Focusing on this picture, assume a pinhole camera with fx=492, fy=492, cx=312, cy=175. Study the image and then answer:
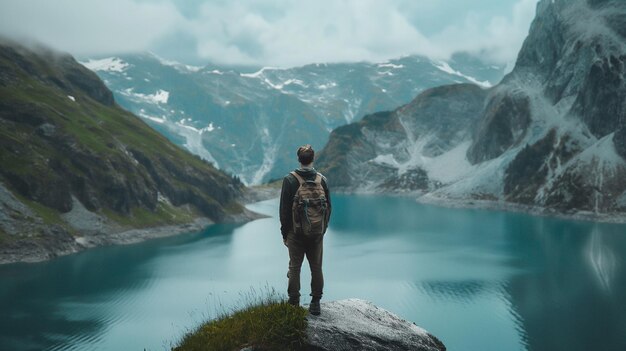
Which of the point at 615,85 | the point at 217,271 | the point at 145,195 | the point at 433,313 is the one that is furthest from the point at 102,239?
the point at 615,85

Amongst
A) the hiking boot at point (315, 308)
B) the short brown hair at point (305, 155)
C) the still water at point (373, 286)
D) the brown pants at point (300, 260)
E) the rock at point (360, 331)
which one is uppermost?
the short brown hair at point (305, 155)

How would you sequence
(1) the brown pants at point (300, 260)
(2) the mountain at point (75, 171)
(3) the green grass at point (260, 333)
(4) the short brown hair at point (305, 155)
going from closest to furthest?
(3) the green grass at point (260, 333)
(1) the brown pants at point (300, 260)
(4) the short brown hair at point (305, 155)
(2) the mountain at point (75, 171)

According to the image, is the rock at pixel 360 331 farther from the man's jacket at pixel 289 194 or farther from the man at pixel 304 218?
the man's jacket at pixel 289 194

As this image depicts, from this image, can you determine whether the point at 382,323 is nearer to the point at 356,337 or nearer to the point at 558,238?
the point at 356,337

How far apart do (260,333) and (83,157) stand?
413 feet

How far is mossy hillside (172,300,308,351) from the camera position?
42.3 feet

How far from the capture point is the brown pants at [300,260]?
48.1ft

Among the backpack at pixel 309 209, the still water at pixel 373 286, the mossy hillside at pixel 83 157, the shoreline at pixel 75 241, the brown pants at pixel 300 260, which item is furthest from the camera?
the mossy hillside at pixel 83 157

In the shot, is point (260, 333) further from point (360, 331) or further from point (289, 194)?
point (289, 194)

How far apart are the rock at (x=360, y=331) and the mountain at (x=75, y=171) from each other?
8978 centimetres

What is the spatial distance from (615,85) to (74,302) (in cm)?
Result: 19713

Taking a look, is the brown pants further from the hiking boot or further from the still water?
the still water

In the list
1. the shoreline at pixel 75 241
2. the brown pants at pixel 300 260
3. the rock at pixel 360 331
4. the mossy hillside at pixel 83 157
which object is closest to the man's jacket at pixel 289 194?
the brown pants at pixel 300 260

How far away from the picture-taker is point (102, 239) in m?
112
